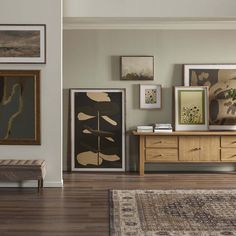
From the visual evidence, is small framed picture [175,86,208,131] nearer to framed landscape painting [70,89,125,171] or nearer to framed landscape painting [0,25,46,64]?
framed landscape painting [70,89,125,171]

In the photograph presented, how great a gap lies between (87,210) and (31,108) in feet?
5.90

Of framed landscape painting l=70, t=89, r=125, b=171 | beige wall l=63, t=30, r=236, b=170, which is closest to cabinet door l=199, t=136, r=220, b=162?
beige wall l=63, t=30, r=236, b=170

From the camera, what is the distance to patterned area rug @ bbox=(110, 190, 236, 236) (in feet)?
12.2

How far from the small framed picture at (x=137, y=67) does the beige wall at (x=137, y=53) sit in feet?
0.28

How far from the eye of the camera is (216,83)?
7031 millimetres

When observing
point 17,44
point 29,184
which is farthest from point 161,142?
point 17,44

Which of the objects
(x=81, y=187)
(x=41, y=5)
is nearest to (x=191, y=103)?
(x=81, y=187)

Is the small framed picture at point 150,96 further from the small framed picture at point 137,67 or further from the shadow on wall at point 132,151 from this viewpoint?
the shadow on wall at point 132,151

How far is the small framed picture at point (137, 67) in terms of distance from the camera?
6992 mm

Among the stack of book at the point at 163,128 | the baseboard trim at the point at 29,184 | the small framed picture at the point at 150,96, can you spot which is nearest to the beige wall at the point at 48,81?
the baseboard trim at the point at 29,184

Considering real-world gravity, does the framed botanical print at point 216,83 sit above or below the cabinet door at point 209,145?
above

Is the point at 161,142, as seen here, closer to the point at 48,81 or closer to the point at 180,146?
the point at 180,146

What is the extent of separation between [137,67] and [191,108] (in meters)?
1.07

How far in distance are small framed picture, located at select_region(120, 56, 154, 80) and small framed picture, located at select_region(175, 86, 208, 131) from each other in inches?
20.8
